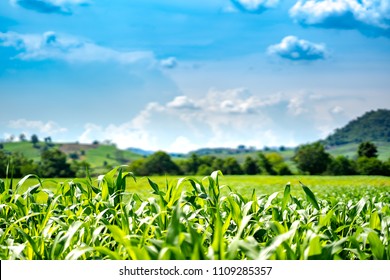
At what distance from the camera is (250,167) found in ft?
212

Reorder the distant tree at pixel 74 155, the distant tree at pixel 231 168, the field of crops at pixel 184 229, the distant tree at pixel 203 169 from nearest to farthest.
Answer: the field of crops at pixel 184 229
the distant tree at pixel 203 169
the distant tree at pixel 231 168
the distant tree at pixel 74 155

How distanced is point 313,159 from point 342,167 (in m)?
9.54

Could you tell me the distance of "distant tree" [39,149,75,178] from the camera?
150 ft

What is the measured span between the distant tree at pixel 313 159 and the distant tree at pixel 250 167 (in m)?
5.56

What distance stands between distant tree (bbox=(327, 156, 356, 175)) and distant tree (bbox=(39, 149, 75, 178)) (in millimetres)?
27114

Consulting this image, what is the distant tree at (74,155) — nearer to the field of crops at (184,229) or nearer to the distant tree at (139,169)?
the distant tree at (139,169)

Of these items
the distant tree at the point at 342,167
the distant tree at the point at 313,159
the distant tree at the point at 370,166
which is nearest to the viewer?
the distant tree at the point at 370,166

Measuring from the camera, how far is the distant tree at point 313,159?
6009cm

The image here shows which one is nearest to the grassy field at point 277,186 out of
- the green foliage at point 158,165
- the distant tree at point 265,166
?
the green foliage at point 158,165

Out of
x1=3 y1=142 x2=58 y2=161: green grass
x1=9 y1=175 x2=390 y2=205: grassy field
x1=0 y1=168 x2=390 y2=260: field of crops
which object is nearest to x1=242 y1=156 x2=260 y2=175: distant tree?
x1=9 y1=175 x2=390 y2=205: grassy field

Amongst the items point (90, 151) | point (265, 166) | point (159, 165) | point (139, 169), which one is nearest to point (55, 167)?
point (159, 165)

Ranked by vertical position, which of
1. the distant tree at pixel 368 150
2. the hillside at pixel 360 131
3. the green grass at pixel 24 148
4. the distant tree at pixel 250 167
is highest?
the hillside at pixel 360 131

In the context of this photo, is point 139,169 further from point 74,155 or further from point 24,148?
point 24,148
